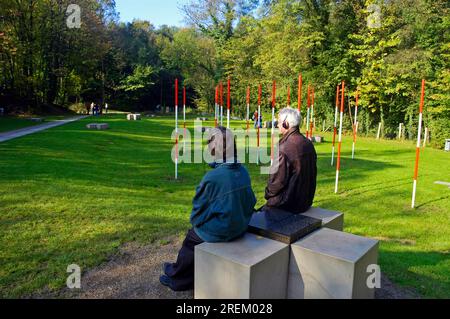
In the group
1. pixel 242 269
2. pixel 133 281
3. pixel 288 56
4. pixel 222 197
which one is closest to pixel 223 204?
pixel 222 197

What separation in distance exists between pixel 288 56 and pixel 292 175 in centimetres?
2439

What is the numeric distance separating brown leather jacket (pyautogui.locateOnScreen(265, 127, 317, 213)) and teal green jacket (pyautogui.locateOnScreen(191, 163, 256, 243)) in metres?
0.85

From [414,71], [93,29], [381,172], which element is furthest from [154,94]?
[381,172]

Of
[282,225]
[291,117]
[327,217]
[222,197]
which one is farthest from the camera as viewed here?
[327,217]

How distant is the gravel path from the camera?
3.69m

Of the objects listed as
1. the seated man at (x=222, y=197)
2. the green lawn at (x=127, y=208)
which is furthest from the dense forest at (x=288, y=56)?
the seated man at (x=222, y=197)

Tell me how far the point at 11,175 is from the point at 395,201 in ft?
28.8

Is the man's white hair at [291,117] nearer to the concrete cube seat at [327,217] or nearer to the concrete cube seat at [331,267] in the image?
the concrete cube seat at [327,217]

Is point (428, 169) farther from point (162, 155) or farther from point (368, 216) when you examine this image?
point (162, 155)

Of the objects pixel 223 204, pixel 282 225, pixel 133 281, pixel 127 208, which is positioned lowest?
pixel 133 281

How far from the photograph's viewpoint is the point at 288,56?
26797 millimetres

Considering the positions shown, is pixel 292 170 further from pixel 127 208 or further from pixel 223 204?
pixel 127 208

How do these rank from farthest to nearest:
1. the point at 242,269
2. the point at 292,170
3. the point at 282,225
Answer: the point at 292,170 → the point at 282,225 → the point at 242,269
